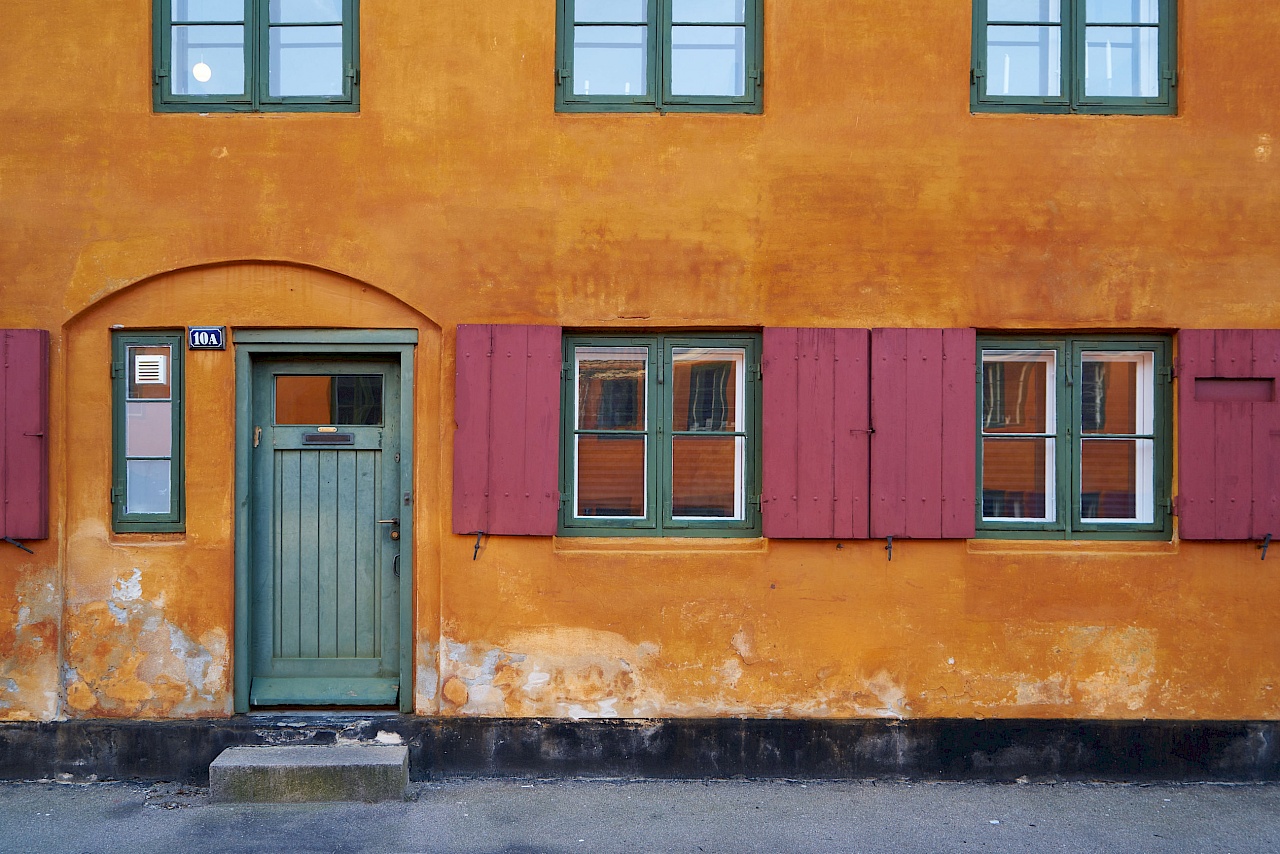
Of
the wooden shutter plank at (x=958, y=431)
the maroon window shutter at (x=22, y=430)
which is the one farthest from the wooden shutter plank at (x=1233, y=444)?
the maroon window shutter at (x=22, y=430)

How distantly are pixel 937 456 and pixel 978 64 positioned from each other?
2.22 meters

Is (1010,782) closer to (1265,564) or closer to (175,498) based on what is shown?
(1265,564)

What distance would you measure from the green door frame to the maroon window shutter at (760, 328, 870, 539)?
2.00 meters

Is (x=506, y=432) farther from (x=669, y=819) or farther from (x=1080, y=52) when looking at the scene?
(x=1080, y=52)

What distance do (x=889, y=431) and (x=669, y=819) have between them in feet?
7.73

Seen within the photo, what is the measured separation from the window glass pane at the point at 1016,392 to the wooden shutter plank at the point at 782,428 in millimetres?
1122

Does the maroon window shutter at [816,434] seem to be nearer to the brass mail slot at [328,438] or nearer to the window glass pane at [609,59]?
the window glass pane at [609,59]

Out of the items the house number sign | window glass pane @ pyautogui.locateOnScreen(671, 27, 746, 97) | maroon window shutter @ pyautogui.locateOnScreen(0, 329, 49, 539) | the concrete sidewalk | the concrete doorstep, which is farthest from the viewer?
window glass pane @ pyautogui.locateOnScreen(671, 27, 746, 97)

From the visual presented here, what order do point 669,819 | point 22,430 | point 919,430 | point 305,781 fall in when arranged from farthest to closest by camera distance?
point 919,430 → point 22,430 → point 305,781 → point 669,819

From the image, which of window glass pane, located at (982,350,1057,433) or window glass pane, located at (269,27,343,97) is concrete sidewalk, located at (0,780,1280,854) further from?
window glass pane, located at (269,27,343,97)

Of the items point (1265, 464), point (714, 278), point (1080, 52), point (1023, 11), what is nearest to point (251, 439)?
point (714, 278)

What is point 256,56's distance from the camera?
5.10m

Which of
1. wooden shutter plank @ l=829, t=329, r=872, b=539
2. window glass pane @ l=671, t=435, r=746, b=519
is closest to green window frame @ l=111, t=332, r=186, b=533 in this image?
window glass pane @ l=671, t=435, r=746, b=519

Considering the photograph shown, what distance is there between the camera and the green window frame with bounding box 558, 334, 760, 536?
5184mm
